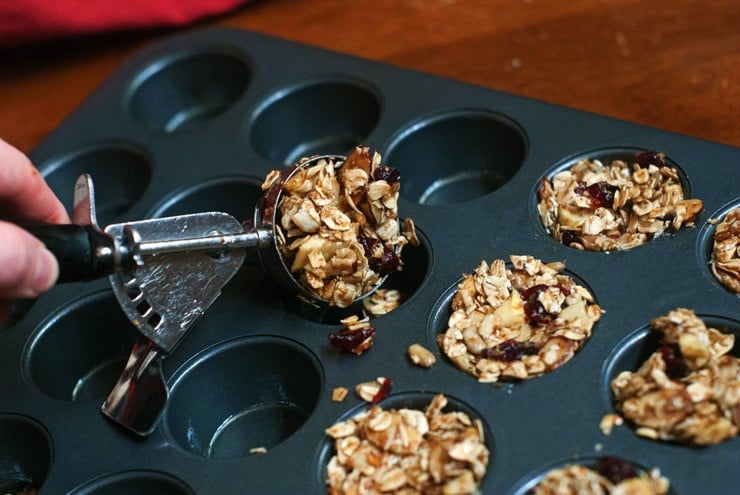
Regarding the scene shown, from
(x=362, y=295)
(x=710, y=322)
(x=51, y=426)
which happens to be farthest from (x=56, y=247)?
(x=710, y=322)

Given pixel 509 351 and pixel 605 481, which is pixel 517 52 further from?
pixel 605 481

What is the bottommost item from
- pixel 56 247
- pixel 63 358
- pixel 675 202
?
pixel 63 358

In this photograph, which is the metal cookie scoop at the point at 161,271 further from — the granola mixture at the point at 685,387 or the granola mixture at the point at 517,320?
the granola mixture at the point at 685,387

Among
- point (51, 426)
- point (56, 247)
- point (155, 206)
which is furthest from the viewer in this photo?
point (155, 206)

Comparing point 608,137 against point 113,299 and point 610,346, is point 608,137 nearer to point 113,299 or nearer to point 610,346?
point 610,346

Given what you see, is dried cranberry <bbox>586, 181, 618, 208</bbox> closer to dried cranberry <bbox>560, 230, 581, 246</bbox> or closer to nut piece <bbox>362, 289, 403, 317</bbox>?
dried cranberry <bbox>560, 230, 581, 246</bbox>

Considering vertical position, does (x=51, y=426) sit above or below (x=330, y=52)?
below

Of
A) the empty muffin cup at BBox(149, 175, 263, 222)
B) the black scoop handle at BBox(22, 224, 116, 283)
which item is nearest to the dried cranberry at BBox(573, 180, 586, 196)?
the empty muffin cup at BBox(149, 175, 263, 222)
